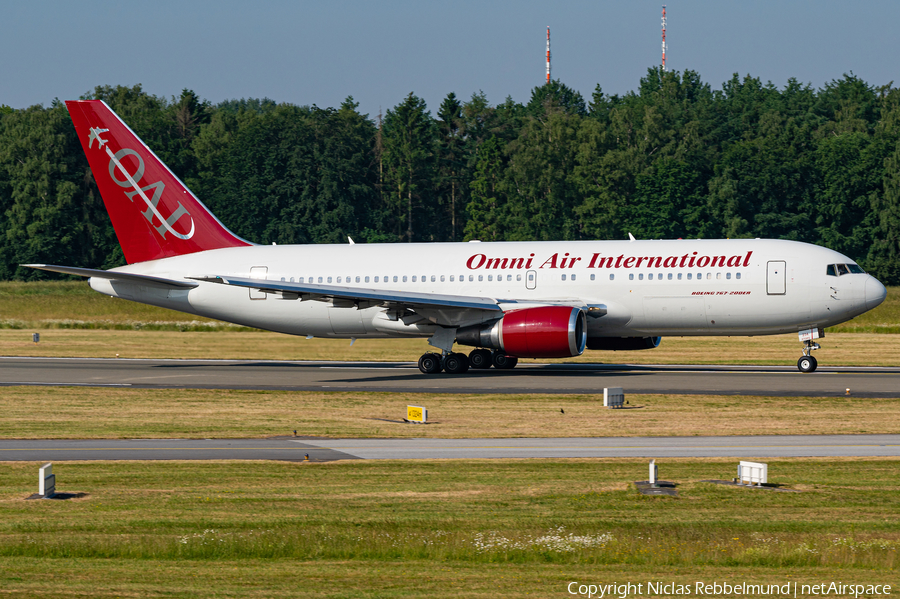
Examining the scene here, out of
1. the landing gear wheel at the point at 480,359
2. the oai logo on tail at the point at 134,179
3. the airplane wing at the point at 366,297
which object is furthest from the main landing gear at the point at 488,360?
the oai logo on tail at the point at 134,179

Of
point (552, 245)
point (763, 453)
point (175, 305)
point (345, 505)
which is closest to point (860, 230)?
point (552, 245)

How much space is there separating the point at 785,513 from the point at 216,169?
12861 centimetres

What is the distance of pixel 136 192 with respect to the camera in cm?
4178

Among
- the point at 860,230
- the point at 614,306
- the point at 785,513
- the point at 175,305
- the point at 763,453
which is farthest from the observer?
the point at 860,230

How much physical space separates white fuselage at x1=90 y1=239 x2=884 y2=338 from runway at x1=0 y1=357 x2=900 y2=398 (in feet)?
6.44

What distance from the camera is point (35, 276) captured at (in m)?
105

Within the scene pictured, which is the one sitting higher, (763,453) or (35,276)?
(35,276)

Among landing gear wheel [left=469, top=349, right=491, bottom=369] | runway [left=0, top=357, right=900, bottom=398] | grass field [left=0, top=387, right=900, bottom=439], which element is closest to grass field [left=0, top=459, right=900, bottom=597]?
grass field [left=0, top=387, right=900, bottom=439]

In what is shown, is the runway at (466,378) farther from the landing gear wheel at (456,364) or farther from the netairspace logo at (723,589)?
the netairspace logo at (723,589)

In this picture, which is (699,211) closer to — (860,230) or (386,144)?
(860,230)

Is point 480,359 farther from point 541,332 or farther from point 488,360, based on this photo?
point 541,332

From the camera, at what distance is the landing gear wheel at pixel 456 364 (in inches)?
1511

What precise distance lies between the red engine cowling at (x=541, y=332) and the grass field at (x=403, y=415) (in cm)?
415

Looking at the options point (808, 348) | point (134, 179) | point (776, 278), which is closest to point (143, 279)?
point (134, 179)
